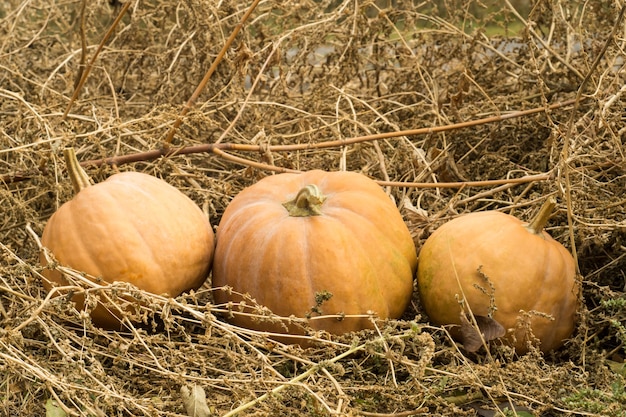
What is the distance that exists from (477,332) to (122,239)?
108 centimetres

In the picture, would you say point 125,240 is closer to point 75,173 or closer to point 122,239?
point 122,239

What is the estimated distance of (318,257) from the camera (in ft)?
8.39

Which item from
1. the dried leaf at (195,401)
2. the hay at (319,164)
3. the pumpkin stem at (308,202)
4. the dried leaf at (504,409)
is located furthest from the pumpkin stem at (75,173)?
the dried leaf at (504,409)

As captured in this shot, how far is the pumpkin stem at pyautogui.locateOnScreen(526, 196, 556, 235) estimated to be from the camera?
2.62 meters

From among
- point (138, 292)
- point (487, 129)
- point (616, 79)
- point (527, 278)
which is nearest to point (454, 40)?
point (487, 129)

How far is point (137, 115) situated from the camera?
4258 millimetres

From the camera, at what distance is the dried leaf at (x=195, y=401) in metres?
2.23

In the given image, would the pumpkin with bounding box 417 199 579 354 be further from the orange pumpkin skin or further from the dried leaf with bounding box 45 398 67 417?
the dried leaf with bounding box 45 398 67 417

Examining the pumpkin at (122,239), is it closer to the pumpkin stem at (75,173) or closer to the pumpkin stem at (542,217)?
the pumpkin stem at (75,173)

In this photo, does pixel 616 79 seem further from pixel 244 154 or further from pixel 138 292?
→ pixel 138 292

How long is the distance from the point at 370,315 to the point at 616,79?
1.50 meters

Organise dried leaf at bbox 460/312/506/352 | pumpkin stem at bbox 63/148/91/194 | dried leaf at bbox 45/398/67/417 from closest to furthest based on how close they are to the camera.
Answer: dried leaf at bbox 45/398/67/417
dried leaf at bbox 460/312/506/352
pumpkin stem at bbox 63/148/91/194

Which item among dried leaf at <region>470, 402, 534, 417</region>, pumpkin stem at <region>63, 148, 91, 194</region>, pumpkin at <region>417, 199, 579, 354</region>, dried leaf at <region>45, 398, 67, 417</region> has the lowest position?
dried leaf at <region>470, 402, 534, 417</region>

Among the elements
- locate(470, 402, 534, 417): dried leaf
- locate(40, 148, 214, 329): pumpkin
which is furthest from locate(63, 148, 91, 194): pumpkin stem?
locate(470, 402, 534, 417): dried leaf
